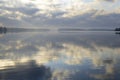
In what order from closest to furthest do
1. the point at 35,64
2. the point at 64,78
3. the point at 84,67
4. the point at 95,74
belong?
1. the point at 64,78
2. the point at 95,74
3. the point at 84,67
4. the point at 35,64

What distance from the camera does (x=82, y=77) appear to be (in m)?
32.8

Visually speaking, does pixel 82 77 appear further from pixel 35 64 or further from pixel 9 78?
pixel 35 64

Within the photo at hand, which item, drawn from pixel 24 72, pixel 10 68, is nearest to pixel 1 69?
pixel 10 68

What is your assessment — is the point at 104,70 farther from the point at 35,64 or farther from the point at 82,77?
the point at 35,64

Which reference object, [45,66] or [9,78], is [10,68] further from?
[9,78]

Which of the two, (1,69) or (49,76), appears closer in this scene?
(49,76)

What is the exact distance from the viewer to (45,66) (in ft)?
138

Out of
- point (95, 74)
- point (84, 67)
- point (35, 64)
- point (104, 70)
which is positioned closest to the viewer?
point (95, 74)

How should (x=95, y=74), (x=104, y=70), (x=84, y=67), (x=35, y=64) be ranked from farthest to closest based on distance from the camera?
(x=35, y=64), (x=84, y=67), (x=104, y=70), (x=95, y=74)

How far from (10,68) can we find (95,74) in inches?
489

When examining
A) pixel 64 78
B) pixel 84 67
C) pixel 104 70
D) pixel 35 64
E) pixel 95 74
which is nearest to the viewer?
pixel 64 78

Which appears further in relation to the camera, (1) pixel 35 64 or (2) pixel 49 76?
(1) pixel 35 64

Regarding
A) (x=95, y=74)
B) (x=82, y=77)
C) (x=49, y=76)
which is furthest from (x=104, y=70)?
(x=49, y=76)

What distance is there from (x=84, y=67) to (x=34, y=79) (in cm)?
1042
